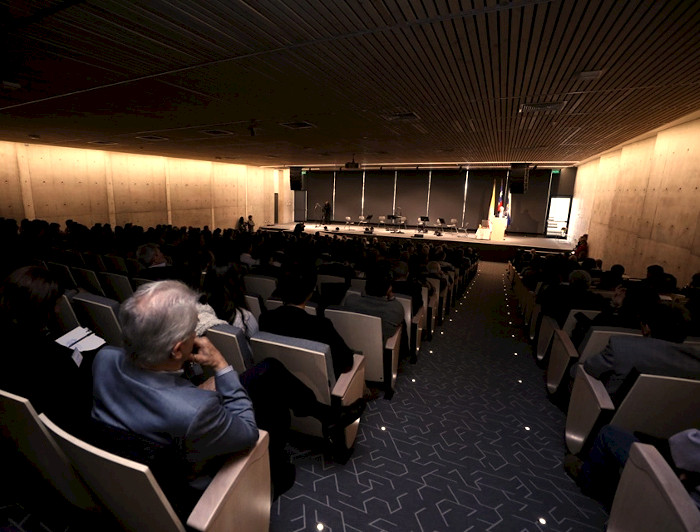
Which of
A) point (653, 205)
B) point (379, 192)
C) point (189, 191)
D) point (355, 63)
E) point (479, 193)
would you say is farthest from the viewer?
point (379, 192)

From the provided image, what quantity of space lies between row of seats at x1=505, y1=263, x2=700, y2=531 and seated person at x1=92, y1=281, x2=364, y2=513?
179cm

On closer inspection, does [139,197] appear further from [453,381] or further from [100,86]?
[453,381]

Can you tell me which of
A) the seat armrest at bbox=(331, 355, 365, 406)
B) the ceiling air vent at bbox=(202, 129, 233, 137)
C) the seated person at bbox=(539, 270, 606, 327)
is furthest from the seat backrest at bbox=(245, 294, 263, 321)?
the ceiling air vent at bbox=(202, 129, 233, 137)

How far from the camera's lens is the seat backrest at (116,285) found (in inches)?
157

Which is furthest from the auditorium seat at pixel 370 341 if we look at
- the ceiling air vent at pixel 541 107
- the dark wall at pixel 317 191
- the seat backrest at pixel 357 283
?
the dark wall at pixel 317 191

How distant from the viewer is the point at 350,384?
8.12 ft

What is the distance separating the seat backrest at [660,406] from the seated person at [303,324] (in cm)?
188

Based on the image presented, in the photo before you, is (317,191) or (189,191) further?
(317,191)

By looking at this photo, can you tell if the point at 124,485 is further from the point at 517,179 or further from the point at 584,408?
the point at 517,179

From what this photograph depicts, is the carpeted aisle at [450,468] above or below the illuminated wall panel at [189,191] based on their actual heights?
below

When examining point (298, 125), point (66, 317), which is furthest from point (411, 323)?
point (298, 125)

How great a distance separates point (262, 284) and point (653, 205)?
315 inches

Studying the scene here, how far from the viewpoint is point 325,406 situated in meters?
2.34

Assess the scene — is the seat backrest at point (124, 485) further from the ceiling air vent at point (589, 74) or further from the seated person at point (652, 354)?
the ceiling air vent at point (589, 74)
